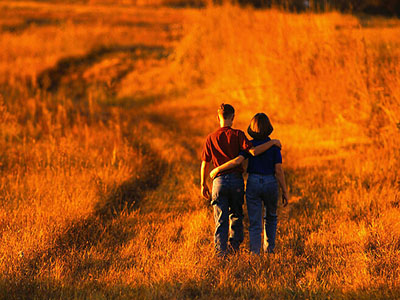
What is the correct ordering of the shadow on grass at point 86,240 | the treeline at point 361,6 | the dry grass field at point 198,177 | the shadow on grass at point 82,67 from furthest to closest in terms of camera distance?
the shadow on grass at point 82,67
the treeline at point 361,6
the dry grass field at point 198,177
the shadow on grass at point 86,240

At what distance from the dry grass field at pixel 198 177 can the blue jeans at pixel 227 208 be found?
7.1 inches

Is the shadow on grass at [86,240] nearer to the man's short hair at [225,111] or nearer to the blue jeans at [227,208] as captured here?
the blue jeans at [227,208]

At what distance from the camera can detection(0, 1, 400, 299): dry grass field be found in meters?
4.15

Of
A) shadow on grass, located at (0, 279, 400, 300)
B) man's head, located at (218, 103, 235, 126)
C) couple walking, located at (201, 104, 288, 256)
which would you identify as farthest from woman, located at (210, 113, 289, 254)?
shadow on grass, located at (0, 279, 400, 300)

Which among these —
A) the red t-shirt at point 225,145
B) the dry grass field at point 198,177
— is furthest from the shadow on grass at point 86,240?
the red t-shirt at point 225,145

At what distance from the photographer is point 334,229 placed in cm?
525

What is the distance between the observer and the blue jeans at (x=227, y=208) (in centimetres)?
461

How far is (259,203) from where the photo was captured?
4652 millimetres

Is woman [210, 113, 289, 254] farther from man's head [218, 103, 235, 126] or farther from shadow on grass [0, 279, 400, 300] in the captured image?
shadow on grass [0, 279, 400, 300]

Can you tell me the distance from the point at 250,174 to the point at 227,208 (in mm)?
408

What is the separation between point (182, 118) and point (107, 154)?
4.35 m

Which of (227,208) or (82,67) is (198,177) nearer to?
(227,208)

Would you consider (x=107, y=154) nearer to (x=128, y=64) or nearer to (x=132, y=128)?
(x=132, y=128)

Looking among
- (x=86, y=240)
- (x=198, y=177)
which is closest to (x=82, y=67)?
(x=198, y=177)
